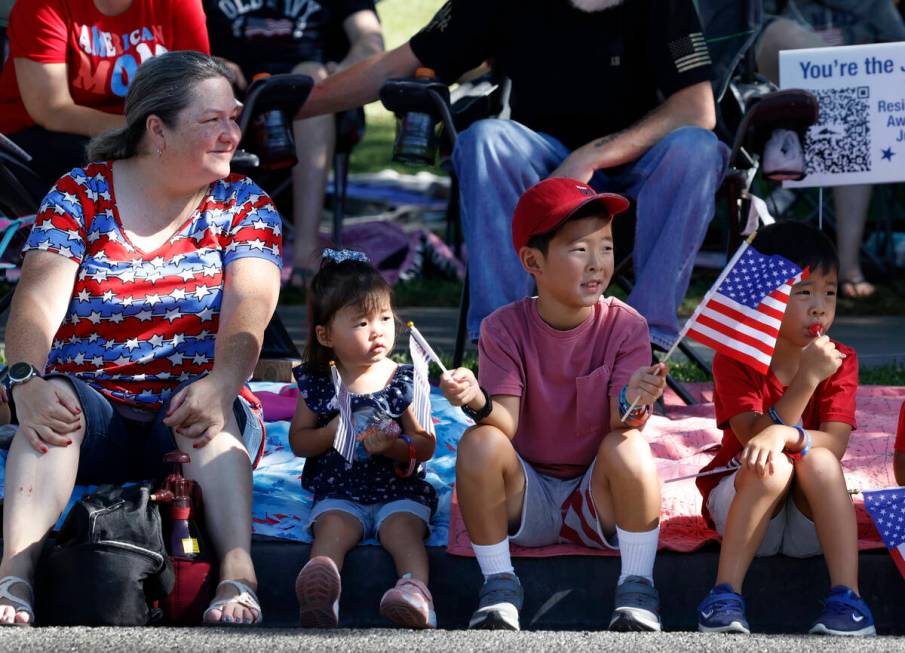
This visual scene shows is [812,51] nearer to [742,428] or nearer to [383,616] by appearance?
[742,428]

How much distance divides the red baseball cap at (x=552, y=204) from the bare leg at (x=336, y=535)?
82 cm

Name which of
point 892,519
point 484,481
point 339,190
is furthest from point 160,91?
point 339,190

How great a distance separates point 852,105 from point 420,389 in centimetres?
249

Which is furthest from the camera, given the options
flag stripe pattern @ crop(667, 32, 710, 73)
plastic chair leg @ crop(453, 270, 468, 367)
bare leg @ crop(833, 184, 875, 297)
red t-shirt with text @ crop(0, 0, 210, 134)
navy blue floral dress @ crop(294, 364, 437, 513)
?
bare leg @ crop(833, 184, 875, 297)

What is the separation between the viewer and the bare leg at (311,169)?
722 centimetres

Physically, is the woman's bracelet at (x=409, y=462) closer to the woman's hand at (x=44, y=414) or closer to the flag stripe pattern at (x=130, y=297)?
the flag stripe pattern at (x=130, y=297)

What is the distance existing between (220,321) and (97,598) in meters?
0.85

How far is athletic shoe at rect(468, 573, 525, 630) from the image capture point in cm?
352

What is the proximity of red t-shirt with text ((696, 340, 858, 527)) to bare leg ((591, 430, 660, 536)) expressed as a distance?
0.93 feet

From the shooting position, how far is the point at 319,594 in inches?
140

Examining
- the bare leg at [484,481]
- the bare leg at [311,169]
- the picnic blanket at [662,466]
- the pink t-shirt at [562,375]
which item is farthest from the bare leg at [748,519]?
the bare leg at [311,169]

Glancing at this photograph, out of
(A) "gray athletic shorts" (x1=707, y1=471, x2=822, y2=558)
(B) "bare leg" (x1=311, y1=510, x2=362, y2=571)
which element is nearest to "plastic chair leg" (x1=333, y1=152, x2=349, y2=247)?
(B) "bare leg" (x1=311, y1=510, x2=362, y2=571)

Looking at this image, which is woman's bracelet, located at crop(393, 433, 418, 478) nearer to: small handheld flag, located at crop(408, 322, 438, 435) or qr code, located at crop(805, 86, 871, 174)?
small handheld flag, located at crop(408, 322, 438, 435)

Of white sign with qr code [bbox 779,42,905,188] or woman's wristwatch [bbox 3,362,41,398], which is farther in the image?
white sign with qr code [bbox 779,42,905,188]
